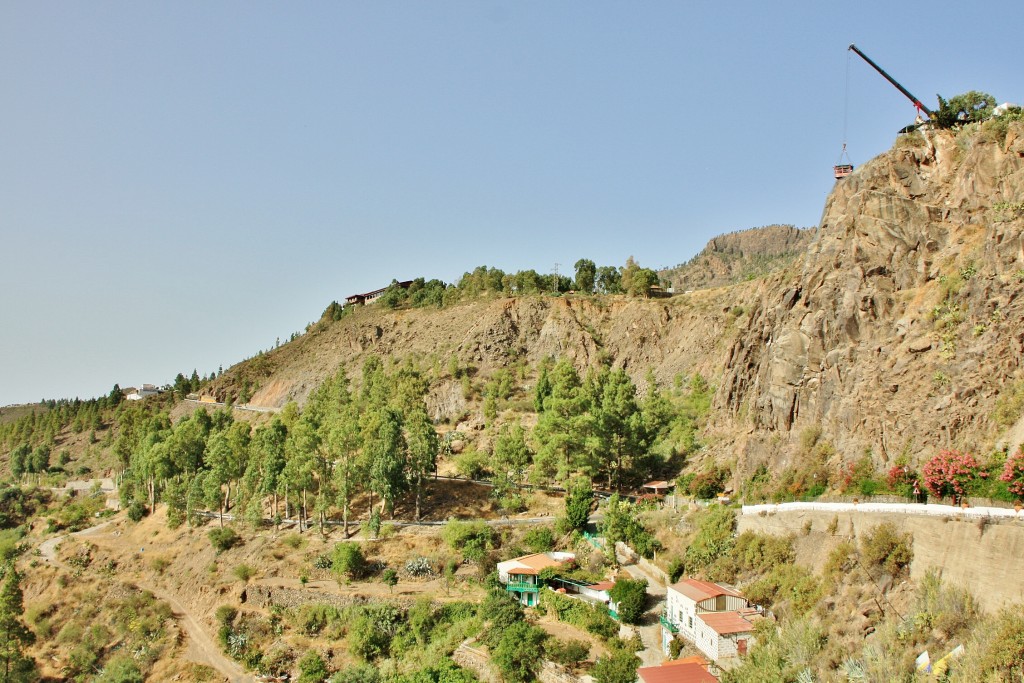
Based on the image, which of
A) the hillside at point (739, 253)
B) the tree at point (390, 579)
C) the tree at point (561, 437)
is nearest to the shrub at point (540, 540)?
the tree at point (561, 437)

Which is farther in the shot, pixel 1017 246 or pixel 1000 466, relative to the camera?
pixel 1017 246

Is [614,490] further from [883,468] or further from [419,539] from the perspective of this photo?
[883,468]

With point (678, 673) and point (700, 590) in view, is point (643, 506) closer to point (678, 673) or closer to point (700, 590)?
point (700, 590)

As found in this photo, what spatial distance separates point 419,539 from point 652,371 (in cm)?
3282

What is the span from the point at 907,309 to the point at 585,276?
59.1m

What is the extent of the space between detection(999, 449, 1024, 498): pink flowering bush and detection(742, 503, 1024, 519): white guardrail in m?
0.70

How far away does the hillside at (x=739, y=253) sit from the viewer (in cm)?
13825

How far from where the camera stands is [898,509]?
25.9 meters

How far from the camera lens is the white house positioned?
89.2ft

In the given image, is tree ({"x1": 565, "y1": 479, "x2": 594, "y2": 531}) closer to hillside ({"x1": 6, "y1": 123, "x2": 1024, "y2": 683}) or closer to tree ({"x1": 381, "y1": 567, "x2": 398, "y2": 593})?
hillside ({"x1": 6, "y1": 123, "x2": 1024, "y2": 683})

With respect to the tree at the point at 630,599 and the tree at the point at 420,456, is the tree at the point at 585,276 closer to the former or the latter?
the tree at the point at 420,456

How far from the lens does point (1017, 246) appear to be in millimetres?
29422

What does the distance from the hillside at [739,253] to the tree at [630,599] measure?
101 meters

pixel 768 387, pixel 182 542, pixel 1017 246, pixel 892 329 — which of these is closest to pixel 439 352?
pixel 182 542
